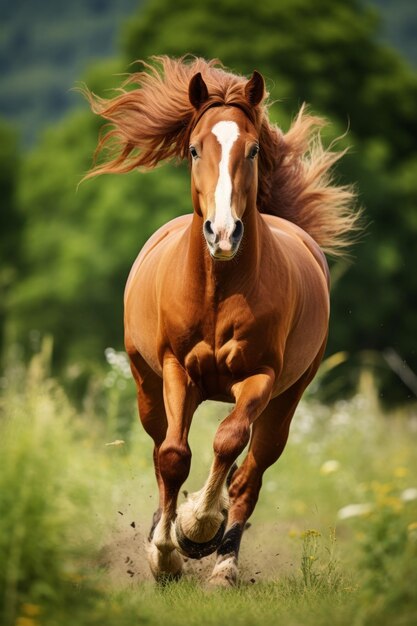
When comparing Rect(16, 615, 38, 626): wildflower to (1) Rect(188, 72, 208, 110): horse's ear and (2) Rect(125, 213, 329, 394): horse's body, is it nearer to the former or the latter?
(2) Rect(125, 213, 329, 394): horse's body

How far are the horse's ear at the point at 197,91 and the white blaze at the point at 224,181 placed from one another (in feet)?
1.30

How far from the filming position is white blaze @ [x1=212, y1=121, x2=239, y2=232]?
21.1ft

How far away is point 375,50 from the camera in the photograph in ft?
107

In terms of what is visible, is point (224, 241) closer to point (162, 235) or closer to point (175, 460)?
point (175, 460)

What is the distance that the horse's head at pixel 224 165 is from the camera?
644cm

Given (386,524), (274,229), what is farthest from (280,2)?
(386,524)

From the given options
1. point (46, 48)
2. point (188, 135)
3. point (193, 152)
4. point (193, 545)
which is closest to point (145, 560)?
point (193, 545)

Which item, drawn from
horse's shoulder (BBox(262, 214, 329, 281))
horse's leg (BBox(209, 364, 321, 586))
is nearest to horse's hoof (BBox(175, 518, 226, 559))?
horse's leg (BBox(209, 364, 321, 586))

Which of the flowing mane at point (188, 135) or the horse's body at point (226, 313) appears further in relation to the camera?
the flowing mane at point (188, 135)

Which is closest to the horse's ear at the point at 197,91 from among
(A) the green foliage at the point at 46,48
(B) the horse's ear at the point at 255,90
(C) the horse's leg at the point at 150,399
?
(B) the horse's ear at the point at 255,90

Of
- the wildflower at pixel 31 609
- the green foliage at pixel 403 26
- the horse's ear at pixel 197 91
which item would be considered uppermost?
the green foliage at pixel 403 26

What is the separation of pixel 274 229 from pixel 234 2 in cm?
2437

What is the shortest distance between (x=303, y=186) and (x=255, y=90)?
6.81ft

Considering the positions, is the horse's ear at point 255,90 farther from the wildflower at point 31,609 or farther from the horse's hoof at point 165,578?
the wildflower at point 31,609
